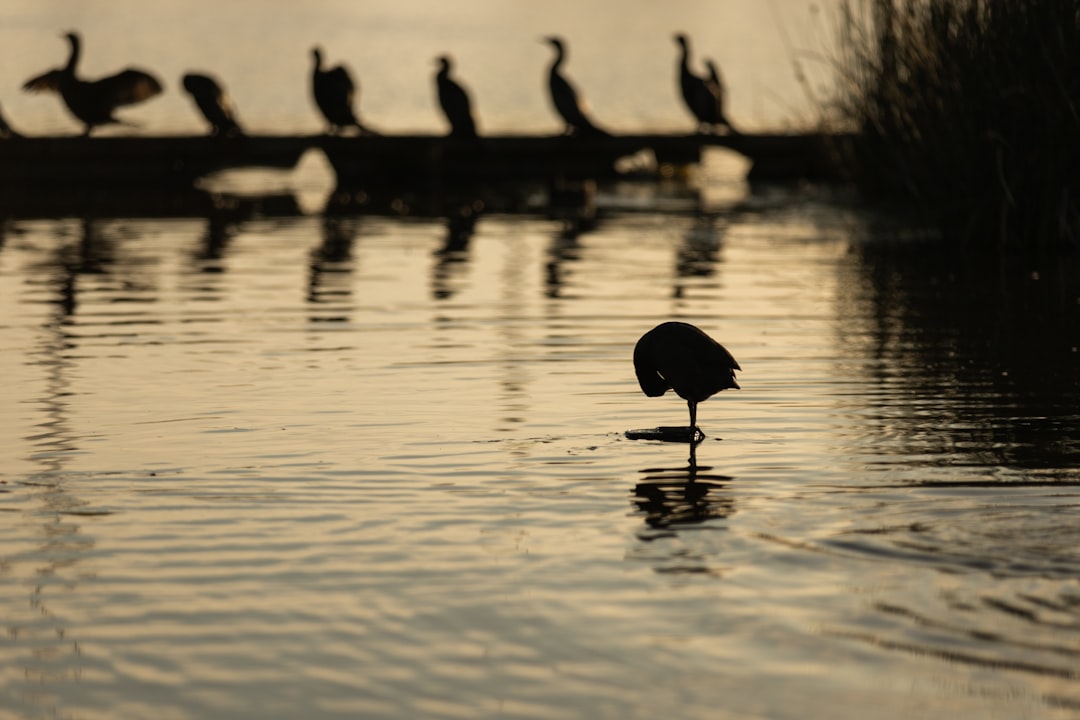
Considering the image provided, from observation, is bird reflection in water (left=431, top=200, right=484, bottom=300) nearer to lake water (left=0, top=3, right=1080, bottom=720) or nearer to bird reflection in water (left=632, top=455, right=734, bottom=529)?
lake water (left=0, top=3, right=1080, bottom=720)

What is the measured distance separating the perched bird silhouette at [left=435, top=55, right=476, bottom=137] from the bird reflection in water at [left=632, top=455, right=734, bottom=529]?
72.6ft

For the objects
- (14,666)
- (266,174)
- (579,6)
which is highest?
(579,6)

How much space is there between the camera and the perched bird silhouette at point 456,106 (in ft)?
102

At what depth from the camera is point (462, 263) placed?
63.5ft

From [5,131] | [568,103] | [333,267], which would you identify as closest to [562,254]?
[333,267]

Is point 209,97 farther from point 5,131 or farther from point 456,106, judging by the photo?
point 456,106

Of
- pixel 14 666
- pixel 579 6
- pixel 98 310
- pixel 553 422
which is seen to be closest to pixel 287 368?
pixel 553 422

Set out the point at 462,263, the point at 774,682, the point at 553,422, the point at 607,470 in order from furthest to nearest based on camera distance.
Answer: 1. the point at 462,263
2. the point at 553,422
3. the point at 607,470
4. the point at 774,682

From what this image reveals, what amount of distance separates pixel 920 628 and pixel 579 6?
119m

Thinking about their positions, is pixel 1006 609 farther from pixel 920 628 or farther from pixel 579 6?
pixel 579 6

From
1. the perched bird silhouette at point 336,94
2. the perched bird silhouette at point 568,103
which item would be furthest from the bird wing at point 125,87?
the perched bird silhouette at point 568,103

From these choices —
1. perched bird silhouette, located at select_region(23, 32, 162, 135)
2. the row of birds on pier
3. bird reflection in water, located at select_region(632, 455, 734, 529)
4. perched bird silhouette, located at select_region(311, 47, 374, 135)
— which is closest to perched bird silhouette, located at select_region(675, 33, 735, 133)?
the row of birds on pier

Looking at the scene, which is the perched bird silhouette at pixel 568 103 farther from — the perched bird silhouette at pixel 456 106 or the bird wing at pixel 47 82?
the bird wing at pixel 47 82

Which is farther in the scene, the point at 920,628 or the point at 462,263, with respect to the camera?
the point at 462,263
